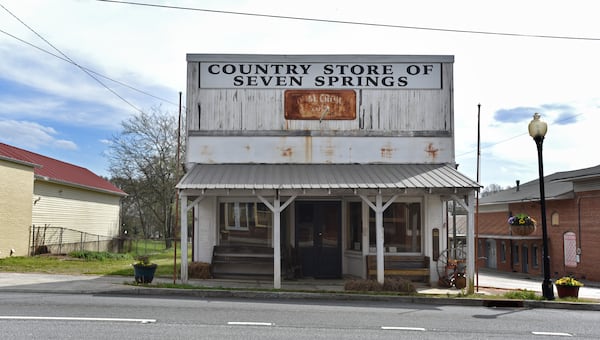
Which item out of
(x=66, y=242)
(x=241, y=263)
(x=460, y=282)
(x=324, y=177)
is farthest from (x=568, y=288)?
(x=66, y=242)

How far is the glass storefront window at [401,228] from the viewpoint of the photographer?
16.9 meters

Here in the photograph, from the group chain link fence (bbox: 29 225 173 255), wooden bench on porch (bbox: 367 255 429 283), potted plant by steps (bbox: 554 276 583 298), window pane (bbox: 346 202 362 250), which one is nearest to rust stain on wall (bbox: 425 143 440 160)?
window pane (bbox: 346 202 362 250)

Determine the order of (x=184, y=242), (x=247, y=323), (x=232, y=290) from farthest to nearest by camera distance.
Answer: (x=184, y=242), (x=232, y=290), (x=247, y=323)

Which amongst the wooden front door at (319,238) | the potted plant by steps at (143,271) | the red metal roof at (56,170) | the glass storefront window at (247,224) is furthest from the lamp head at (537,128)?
the red metal roof at (56,170)

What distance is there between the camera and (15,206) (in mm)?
22312

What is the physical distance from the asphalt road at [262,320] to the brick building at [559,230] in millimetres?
12068

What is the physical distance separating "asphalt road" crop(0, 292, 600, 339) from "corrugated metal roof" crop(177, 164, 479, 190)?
10.5ft

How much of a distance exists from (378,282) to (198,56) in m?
8.95

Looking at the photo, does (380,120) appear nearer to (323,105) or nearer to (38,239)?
(323,105)

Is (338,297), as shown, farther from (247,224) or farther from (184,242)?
(247,224)

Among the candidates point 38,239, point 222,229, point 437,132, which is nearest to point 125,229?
point 38,239

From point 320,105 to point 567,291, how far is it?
28.6 ft

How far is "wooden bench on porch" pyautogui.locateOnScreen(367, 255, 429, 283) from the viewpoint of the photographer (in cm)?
1617

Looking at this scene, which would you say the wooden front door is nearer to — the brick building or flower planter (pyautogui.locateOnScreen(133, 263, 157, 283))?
flower planter (pyautogui.locateOnScreen(133, 263, 157, 283))
